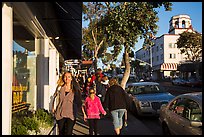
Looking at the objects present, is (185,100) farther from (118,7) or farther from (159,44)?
(159,44)

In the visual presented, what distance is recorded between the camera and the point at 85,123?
32.7 feet

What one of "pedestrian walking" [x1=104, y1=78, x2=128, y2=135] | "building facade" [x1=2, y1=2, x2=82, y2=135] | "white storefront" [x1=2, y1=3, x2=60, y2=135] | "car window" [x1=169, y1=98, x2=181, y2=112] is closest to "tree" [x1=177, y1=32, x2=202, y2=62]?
"building facade" [x1=2, y1=2, x2=82, y2=135]

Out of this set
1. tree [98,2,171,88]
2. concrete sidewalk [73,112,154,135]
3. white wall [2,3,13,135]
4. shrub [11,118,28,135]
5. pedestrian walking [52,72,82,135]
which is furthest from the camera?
tree [98,2,171,88]

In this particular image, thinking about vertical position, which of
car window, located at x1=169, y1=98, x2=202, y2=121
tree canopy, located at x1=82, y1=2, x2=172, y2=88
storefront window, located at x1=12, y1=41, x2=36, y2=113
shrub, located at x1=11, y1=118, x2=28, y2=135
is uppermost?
tree canopy, located at x1=82, y1=2, x2=172, y2=88

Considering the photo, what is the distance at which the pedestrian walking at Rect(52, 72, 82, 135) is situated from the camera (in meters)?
6.04

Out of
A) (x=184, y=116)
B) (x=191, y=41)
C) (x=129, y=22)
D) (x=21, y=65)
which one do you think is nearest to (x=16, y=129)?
→ (x=21, y=65)

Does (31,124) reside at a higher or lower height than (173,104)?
lower

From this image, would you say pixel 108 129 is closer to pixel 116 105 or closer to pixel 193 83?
pixel 116 105

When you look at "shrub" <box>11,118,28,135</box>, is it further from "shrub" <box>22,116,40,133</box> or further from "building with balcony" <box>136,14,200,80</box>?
"building with balcony" <box>136,14,200,80</box>

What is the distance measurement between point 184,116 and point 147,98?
5.96 metres

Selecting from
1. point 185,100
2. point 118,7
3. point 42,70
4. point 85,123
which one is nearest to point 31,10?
point 42,70

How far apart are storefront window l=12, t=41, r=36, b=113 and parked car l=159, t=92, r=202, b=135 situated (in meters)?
3.28

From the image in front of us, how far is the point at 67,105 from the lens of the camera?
238 inches

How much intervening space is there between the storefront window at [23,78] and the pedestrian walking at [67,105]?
793 millimetres
